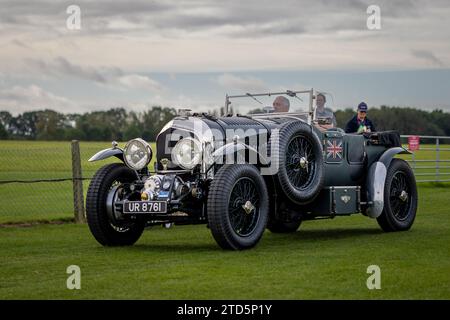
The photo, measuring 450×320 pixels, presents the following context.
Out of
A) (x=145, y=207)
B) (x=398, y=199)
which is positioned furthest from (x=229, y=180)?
(x=398, y=199)

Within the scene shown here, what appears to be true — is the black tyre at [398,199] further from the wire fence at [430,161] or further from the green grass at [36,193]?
the wire fence at [430,161]

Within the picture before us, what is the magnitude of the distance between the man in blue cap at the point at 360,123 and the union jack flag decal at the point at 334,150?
168cm

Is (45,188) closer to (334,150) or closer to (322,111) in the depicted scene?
(322,111)

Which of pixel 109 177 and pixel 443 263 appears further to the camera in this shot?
pixel 109 177

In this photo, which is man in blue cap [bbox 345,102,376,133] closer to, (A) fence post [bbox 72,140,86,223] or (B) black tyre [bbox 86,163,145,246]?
(B) black tyre [bbox 86,163,145,246]

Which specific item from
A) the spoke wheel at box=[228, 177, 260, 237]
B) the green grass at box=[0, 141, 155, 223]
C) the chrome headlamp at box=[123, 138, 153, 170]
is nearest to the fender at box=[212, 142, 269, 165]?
the spoke wheel at box=[228, 177, 260, 237]

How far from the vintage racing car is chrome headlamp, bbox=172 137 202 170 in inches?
0.5

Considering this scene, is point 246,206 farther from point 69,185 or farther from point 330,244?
point 69,185

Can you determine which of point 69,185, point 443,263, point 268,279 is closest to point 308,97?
point 443,263

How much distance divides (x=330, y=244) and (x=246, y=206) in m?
1.67

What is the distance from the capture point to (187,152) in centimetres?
1248

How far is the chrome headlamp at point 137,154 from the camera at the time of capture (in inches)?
505

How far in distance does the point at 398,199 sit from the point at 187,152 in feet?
14.7

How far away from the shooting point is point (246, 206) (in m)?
12.1
